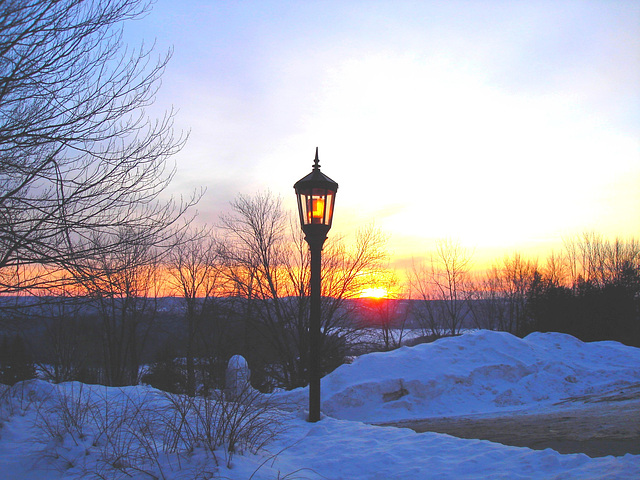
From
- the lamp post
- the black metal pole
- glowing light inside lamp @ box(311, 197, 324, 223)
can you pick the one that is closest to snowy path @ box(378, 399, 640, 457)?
the black metal pole

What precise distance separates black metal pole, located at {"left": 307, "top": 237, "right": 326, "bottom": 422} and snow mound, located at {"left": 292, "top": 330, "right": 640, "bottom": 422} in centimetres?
492

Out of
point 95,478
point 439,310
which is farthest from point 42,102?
point 439,310

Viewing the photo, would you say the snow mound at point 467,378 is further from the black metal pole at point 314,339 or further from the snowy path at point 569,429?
the black metal pole at point 314,339

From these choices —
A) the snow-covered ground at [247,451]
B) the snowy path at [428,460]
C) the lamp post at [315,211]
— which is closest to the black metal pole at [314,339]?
the lamp post at [315,211]

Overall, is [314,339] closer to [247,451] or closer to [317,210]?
[317,210]

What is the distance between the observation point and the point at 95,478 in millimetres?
3641

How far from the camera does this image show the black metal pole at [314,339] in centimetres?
616

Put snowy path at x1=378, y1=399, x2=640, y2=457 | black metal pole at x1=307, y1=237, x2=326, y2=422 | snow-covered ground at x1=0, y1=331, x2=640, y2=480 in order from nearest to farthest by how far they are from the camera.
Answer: snow-covered ground at x1=0, y1=331, x2=640, y2=480 < snowy path at x1=378, y1=399, x2=640, y2=457 < black metal pole at x1=307, y1=237, x2=326, y2=422

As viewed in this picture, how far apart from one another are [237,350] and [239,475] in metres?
15.9

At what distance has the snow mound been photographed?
1105cm

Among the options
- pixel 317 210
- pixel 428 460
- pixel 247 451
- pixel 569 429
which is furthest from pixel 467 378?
pixel 247 451

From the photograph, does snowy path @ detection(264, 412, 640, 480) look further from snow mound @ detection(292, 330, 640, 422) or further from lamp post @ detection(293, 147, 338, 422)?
snow mound @ detection(292, 330, 640, 422)

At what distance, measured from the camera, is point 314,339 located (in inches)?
250

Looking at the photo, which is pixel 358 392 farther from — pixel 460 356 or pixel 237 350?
pixel 237 350
